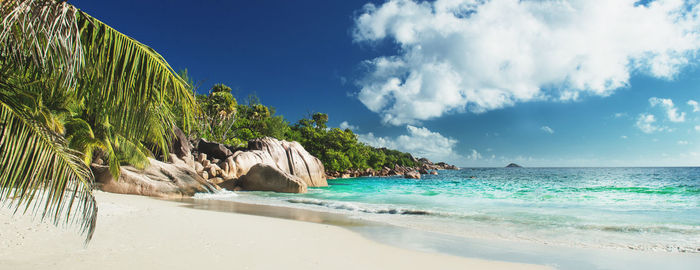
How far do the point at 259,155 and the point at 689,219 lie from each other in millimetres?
24097

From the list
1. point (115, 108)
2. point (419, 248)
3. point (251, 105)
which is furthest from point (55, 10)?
point (251, 105)

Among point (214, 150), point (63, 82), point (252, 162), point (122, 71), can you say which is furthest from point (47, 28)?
point (214, 150)

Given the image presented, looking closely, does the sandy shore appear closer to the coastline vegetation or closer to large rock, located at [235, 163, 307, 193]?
the coastline vegetation

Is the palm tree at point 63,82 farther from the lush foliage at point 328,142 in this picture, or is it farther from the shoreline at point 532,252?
the lush foliage at point 328,142

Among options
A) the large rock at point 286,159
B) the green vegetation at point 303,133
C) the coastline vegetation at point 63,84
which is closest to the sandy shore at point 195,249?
the coastline vegetation at point 63,84

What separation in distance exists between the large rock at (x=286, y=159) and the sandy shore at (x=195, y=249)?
18.9 metres

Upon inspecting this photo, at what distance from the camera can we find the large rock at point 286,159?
87.9 ft

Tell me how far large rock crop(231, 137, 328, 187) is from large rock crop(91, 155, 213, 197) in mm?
9047

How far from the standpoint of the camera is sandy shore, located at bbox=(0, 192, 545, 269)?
4.75 metres

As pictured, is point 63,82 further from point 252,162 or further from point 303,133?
point 303,133

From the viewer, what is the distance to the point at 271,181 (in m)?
20.4

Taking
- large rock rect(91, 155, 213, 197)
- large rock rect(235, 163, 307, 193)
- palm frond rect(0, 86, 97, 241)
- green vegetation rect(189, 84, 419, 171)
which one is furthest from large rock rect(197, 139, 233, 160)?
palm frond rect(0, 86, 97, 241)

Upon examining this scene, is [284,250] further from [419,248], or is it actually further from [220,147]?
[220,147]

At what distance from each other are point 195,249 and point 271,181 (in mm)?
15061
